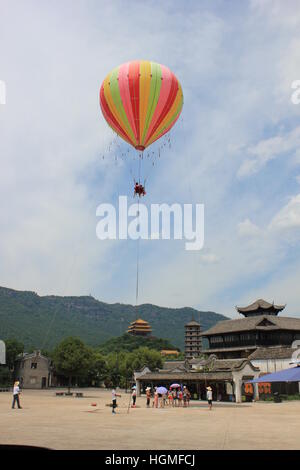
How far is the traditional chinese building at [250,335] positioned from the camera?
181 ft

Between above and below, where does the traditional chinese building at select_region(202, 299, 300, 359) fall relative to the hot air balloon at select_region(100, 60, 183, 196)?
below

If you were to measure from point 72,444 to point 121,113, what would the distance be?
16.2 meters

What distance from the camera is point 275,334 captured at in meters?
55.7

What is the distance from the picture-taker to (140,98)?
70.8ft

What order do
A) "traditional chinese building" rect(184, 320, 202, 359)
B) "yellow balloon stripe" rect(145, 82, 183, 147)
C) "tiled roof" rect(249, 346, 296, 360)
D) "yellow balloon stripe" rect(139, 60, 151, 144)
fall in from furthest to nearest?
"traditional chinese building" rect(184, 320, 202, 359) → "tiled roof" rect(249, 346, 296, 360) → "yellow balloon stripe" rect(145, 82, 183, 147) → "yellow balloon stripe" rect(139, 60, 151, 144)

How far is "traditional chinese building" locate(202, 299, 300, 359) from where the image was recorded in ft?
181

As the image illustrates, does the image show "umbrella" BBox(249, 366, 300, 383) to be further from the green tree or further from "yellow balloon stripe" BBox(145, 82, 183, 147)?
the green tree

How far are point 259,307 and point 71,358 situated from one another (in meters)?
28.3

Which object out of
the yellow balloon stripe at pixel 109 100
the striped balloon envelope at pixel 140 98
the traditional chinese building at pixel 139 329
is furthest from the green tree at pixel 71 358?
the traditional chinese building at pixel 139 329

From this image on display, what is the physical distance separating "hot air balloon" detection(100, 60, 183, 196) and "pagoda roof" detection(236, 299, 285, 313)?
4606 cm

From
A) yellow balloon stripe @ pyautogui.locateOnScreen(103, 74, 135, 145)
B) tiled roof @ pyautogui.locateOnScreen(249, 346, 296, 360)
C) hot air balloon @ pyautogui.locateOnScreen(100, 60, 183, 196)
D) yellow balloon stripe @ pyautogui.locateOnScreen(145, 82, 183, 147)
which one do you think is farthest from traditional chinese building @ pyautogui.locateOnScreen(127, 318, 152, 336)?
A: yellow balloon stripe @ pyautogui.locateOnScreen(103, 74, 135, 145)

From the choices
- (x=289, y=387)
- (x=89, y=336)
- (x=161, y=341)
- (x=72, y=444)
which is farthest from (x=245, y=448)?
(x=89, y=336)
